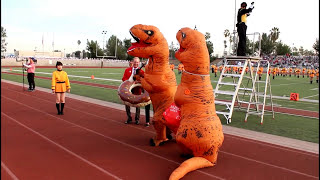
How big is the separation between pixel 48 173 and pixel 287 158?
413 centimetres

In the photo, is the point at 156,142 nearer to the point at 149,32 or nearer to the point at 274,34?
the point at 149,32

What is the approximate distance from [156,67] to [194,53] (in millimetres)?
1181

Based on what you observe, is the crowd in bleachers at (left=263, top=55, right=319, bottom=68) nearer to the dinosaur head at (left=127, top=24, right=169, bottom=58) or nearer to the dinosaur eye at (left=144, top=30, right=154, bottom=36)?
the dinosaur head at (left=127, top=24, right=169, bottom=58)

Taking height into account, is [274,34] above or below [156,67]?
above

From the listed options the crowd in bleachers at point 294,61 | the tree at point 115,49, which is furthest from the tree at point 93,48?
the crowd in bleachers at point 294,61

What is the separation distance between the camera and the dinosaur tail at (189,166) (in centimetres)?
380

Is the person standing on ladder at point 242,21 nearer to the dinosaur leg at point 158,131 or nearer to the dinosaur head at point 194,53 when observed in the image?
the dinosaur head at point 194,53

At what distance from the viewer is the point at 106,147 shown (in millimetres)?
5410

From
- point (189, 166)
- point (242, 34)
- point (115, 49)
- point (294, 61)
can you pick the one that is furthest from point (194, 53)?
point (115, 49)

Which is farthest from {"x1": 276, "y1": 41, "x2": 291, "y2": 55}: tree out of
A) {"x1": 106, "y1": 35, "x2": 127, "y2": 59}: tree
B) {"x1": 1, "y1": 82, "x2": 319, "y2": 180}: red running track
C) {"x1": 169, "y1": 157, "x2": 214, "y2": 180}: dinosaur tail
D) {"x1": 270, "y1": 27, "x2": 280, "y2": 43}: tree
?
{"x1": 169, "y1": 157, "x2": 214, "y2": 180}: dinosaur tail

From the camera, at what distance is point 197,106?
14.5ft

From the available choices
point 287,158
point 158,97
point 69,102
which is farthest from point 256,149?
point 69,102

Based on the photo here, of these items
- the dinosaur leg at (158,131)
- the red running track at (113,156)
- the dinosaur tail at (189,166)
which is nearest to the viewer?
the dinosaur tail at (189,166)

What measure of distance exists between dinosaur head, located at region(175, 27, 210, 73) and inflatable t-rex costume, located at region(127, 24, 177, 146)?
93cm
